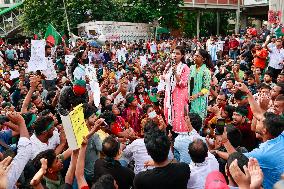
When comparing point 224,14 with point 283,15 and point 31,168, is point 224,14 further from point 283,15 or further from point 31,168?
point 31,168

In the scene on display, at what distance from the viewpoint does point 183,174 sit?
11.5ft

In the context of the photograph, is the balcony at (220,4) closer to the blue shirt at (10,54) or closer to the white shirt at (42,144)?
the blue shirt at (10,54)

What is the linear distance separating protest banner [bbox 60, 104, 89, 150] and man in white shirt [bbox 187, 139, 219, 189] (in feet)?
3.36

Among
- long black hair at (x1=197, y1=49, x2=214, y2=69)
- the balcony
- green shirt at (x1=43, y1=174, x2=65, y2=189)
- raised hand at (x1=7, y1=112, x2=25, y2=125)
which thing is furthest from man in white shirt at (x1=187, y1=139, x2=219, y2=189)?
the balcony

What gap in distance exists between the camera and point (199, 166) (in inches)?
148

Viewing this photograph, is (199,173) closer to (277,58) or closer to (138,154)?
(138,154)

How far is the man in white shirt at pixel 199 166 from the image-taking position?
3.67 m

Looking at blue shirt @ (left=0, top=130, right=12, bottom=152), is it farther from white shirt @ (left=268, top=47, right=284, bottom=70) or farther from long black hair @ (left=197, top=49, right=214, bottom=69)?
white shirt @ (left=268, top=47, right=284, bottom=70)

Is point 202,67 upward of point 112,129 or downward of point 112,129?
upward

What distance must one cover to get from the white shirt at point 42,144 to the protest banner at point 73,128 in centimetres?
96

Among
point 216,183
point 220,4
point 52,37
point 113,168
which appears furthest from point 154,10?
point 216,183

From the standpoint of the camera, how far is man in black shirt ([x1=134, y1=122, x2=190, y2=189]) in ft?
11.2

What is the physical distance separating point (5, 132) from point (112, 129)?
4.27 feet

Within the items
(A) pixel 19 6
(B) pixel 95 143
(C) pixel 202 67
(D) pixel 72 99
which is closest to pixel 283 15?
(C) pixel 202 67
